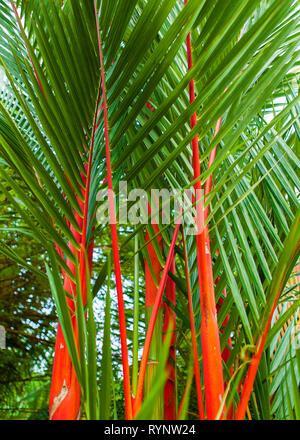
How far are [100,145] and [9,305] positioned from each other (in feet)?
5.72

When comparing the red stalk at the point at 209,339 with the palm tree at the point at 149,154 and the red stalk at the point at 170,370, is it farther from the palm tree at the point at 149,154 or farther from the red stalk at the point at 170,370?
the red stalk at the point at 170,370

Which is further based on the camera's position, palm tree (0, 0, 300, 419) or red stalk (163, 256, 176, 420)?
red stalk (163, 256, 176, 420)

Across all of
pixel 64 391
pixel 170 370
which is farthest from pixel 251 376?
pixel 170 370

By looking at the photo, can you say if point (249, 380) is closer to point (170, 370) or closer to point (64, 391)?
point (64, 391)

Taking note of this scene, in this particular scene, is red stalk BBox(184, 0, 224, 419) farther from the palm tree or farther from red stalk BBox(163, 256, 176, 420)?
red stalk BBox(163, 256, 176, 420)

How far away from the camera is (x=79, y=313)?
12.8 inches

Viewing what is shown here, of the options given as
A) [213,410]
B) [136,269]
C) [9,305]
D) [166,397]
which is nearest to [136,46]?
[136,269]

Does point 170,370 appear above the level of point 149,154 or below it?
below

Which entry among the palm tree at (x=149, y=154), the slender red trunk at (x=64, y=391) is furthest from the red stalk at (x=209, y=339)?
the slender red trunk at (x=64, y=391)

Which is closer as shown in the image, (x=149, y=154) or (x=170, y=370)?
(x=149, y=154)

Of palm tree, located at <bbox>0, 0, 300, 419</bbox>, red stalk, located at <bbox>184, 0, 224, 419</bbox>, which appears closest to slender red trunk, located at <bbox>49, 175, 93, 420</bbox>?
palm tree, located at <bbox>0, 0, 300, 419</bbox>

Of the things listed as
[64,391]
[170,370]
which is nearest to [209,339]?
[64,391]

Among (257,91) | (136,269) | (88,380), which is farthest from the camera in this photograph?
(136,269)
